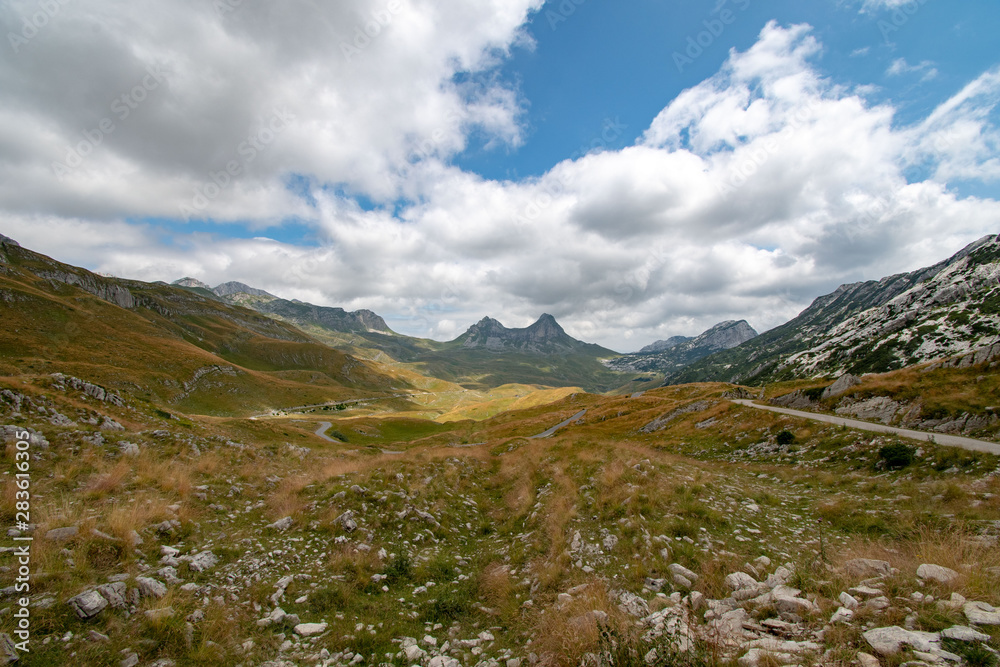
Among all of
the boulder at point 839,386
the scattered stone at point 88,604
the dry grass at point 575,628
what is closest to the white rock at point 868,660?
the dry grass at point 575,628

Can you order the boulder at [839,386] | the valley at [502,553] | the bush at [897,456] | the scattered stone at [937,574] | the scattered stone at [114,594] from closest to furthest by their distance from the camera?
the valley at [502,553] → the scattered stone at [937,574] → the scattered stone at [114,594] → the bush at [897,456] → the boulder at [839,386]

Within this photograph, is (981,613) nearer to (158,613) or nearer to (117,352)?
(158,613)

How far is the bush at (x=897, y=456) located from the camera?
17.2 m

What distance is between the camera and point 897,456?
17.3 metres

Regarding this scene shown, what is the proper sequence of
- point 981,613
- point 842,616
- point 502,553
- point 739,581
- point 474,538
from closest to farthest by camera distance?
point 981,613
point 842,616
point 739,581
point 502,553
point 474,538

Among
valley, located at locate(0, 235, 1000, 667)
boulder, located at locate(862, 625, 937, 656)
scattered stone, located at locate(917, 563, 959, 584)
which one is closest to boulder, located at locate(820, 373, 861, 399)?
valley, located at locate(0, 235, 1000, 667)

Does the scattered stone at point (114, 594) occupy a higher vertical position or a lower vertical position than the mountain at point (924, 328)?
lower

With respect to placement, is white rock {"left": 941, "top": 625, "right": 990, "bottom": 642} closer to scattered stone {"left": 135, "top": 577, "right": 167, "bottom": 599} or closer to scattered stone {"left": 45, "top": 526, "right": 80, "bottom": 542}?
scattered stone {"left": 135, "top": 577, "right": 167, "bottom": 599}

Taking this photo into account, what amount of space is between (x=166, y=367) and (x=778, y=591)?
153 m

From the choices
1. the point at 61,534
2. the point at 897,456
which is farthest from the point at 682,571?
the point at 897,456

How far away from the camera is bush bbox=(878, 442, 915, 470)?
677 inches

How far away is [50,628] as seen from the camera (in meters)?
5.76

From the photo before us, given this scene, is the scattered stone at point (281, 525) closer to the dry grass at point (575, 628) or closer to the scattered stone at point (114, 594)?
the scattered stone at point (114, 594)

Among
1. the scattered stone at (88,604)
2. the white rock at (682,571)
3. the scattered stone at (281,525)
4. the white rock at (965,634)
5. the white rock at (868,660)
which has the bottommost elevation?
the white rock at (682,571)
